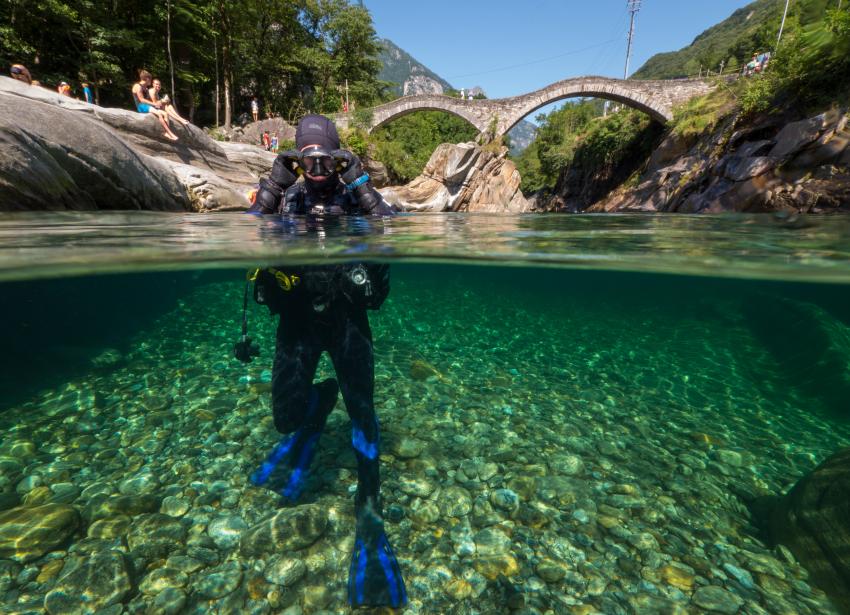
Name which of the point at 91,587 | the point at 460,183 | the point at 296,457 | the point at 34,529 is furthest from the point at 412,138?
the point at 91,587

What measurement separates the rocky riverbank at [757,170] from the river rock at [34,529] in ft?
54.5

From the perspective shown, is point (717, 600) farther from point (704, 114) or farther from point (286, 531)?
point (704, 114)

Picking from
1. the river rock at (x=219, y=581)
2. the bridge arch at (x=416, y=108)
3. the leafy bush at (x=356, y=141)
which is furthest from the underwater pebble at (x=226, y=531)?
the bridge arch at (x=416, y=108)

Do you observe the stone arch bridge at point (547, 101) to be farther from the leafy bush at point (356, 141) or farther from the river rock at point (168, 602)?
the river rock at point (168, 602)

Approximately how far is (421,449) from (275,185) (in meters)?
3.42

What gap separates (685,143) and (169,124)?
2652cm

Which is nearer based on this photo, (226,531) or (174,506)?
(226,531)

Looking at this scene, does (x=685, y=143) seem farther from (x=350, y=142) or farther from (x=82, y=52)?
(x=82, y=52)

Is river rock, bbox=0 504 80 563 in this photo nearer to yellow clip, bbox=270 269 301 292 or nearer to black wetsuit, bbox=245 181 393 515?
black wetsuit, bbox=245 181 393 515

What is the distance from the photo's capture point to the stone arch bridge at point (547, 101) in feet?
94.2

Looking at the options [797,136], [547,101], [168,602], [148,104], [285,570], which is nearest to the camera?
[168,602]

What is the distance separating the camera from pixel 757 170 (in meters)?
14.8

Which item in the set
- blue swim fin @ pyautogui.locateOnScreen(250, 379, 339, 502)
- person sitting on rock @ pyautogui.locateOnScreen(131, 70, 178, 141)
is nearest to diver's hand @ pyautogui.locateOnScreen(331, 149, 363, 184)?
blue swim fin @ pyautogui.locateOnScreen(250, 379, 339, 502)

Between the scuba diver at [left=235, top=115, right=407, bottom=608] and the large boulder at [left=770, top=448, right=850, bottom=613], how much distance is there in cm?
333
